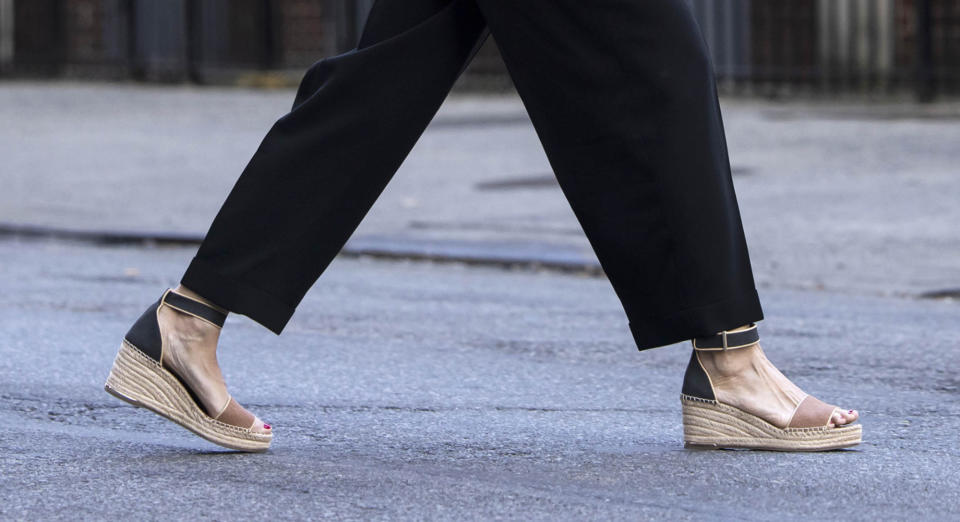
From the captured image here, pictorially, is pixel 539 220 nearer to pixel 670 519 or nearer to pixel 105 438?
pixel 105 438

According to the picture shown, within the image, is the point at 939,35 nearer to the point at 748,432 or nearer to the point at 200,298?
the point at 748,432

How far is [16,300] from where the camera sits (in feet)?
19.1

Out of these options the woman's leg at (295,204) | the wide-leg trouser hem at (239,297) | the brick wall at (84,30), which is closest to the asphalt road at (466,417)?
the woman's leg at (295,204)

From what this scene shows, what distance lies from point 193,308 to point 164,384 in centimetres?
16

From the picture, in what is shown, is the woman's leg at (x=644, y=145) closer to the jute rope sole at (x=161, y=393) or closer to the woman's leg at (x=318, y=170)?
the woman's leg at (x=318, y=170)

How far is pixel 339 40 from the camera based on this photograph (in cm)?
1853

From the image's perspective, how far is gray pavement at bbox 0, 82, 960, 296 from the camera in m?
7.38

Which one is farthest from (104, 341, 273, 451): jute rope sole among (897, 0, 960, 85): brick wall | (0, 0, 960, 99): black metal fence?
(897, 0, 960, 85): brick wall

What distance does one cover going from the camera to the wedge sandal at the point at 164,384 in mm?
3238

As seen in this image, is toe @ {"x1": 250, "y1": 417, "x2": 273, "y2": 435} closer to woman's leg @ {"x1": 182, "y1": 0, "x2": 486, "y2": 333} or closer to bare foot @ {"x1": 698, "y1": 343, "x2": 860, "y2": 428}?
woman's leg @ {"x1": 182, "y1": 0, "x2": 486, "y2": 333}

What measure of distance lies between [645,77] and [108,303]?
3.07m

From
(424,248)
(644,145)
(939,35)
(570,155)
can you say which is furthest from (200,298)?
(939,35)

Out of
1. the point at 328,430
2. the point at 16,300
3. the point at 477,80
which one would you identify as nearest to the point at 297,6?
the point at 477,80

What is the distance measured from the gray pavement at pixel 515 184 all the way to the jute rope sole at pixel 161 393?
145 inches
